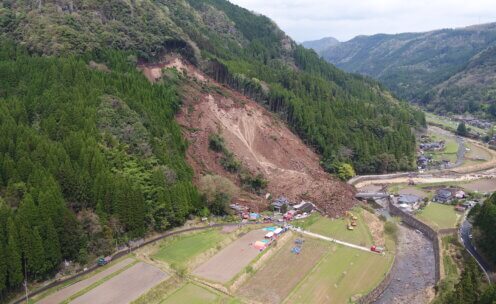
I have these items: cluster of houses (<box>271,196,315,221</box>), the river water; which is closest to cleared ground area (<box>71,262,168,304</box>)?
the river water

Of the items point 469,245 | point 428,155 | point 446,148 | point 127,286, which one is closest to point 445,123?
point 446,148

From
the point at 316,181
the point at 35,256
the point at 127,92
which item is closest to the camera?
the point at 35,256

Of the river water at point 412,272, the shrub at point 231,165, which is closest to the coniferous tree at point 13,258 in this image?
the river water at point 412,272

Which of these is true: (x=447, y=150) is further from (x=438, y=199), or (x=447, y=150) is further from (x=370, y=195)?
(x=370, y=195)

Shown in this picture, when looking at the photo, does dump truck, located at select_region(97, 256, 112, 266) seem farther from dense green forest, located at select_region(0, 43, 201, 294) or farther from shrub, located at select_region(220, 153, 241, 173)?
shrub, located at select_region(220, 153, 241, 173)

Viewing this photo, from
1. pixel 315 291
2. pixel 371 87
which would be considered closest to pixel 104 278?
pixel 315 291

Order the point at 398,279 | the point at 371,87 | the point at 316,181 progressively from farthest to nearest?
the point at 371,87, the point at 316,181, the point at 398,279

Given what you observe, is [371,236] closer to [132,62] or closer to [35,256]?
[35,256]
